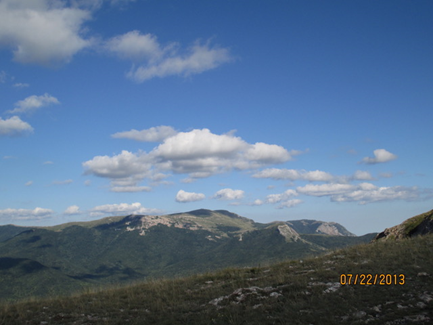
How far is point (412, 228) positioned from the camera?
3197 cm

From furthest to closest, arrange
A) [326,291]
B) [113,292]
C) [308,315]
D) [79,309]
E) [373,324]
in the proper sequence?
[113,292], [79,309], [326,291], [308,315], [373,324]

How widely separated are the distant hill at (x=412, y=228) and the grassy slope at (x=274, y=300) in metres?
7.12

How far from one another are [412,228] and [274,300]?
23.7 metres

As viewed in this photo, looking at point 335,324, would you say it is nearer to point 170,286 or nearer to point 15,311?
point 170,286

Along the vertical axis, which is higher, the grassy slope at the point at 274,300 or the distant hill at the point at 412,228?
the distant hill at the point at 412,228

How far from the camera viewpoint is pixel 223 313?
1477 cm

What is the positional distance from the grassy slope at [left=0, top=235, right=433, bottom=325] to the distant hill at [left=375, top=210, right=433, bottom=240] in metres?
7.12

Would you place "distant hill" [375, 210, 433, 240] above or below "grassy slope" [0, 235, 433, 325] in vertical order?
above

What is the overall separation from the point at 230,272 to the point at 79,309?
11.6 m

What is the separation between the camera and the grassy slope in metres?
13.1

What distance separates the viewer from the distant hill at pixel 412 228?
3031 centimetres

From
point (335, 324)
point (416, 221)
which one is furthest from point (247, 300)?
point (416, 221)

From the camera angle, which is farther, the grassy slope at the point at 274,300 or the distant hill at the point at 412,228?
the distant hill at the point at 412,228

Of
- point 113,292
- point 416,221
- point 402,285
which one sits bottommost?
point 113,292
